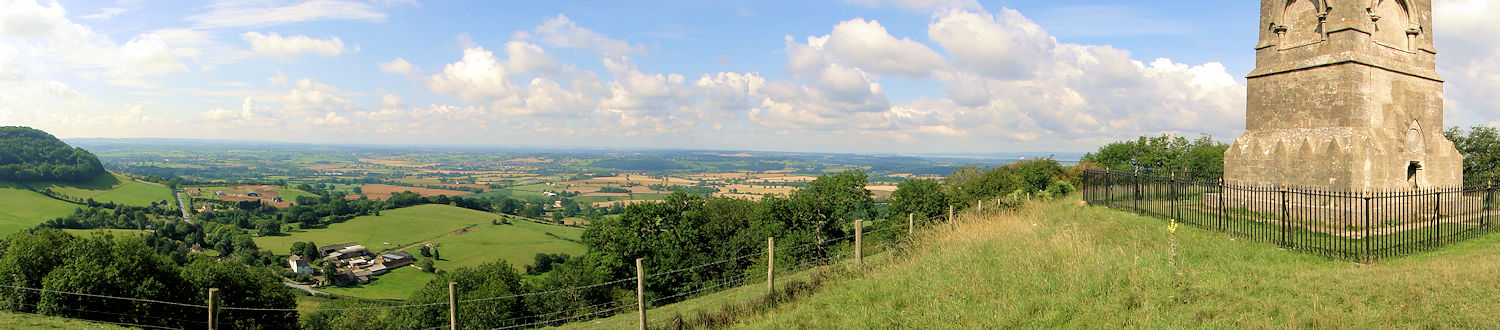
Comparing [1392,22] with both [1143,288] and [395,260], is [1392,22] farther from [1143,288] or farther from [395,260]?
[395,260]

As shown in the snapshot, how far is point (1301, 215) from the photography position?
46.2 feet

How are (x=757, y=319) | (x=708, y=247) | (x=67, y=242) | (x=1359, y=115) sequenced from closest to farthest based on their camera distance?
(x=757, y=319), (x=1359, y=115), (x=67, y=242), (x=708, y=247)

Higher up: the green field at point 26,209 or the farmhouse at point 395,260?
the green field at point 26,209

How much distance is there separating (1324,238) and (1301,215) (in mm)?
2624

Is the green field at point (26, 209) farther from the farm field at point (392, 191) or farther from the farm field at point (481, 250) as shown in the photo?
the farm field at point (392, 191)

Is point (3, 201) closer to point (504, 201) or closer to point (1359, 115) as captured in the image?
point (504, 201)

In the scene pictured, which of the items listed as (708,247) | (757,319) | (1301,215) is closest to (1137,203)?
(1301,215)

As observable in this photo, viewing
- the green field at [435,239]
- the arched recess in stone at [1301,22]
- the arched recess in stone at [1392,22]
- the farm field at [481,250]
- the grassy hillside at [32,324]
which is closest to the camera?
the grassy hillside at [32,324]

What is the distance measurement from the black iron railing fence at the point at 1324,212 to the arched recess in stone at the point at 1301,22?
343cm

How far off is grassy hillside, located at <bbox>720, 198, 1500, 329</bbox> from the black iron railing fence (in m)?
0.50

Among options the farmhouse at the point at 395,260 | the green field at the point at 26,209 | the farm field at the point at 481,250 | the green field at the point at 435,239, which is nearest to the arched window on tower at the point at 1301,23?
the farm field at the point at 481,250

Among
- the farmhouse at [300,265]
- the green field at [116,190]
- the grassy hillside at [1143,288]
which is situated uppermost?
the grassy hillside at [1143,288]

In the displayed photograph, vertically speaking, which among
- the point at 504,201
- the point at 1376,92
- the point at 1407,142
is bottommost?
the point at 504,201

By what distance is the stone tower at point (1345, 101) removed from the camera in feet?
44.0
